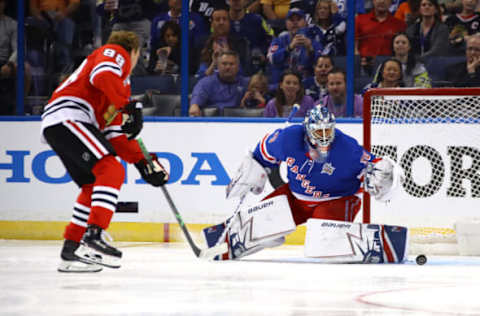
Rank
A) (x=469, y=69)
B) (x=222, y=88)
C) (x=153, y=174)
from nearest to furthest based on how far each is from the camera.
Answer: (x=153, y=174) → (x=469, y=69) → (x=222, y=88)

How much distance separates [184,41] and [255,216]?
1.81 metres

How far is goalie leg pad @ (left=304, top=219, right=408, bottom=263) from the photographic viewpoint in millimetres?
4938

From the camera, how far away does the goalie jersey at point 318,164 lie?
5.04 meters

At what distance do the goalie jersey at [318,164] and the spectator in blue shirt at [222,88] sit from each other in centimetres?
127

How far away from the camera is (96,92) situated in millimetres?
4648

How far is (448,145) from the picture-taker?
5797mm

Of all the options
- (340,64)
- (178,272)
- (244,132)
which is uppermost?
(340,64)

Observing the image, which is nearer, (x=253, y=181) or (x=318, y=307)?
(x=318, y=307)

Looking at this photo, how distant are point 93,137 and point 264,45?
217cm

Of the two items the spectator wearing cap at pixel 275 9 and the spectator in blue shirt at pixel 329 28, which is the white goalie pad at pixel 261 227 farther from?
the spectator wearing cap at pixel 275 9

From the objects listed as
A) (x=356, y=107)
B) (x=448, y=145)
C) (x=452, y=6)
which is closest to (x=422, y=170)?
(x=448, y=145)

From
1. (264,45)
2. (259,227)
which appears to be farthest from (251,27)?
(259,227)

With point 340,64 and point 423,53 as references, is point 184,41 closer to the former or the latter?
point 340,64

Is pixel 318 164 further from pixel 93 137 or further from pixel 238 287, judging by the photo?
pixel 238 287
